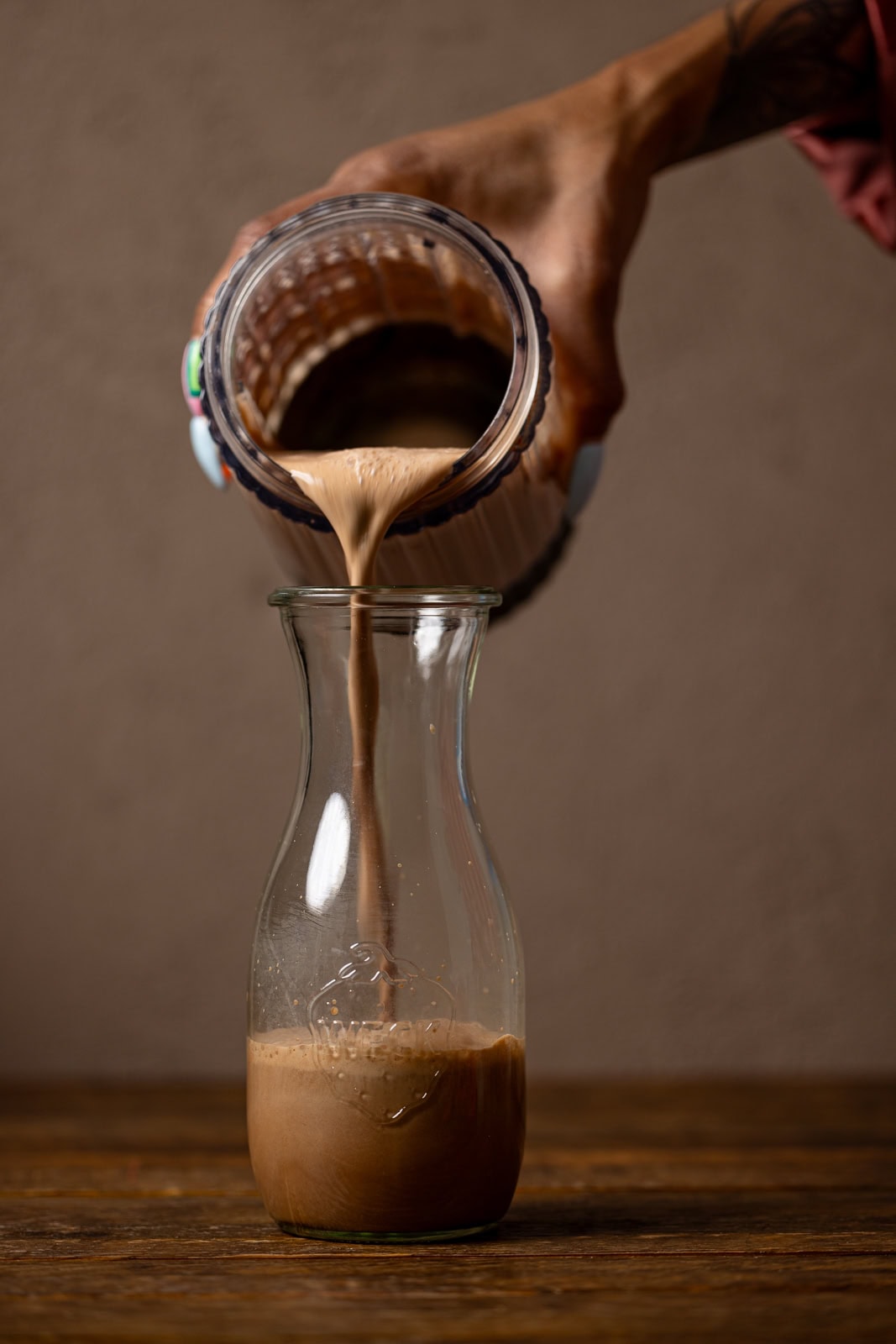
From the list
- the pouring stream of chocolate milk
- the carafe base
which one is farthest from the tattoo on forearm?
the carafe base

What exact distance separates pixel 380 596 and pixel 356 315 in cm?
24

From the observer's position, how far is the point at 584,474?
70cm

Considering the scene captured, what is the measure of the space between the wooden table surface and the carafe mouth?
0.30 m

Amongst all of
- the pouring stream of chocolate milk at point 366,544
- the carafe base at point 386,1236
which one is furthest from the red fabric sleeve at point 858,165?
the carafe base at point 386,1236

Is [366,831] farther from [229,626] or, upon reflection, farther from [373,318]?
[229,626]

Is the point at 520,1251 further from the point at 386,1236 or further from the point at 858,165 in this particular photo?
the point at 858,165

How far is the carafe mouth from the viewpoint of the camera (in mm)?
628

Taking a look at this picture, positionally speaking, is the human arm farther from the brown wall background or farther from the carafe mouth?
the brown wall background

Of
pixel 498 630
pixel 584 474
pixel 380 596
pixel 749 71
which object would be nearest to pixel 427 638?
pixel 380 596

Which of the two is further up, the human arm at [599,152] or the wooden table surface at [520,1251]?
the human arm at [599,152]

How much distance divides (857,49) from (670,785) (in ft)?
3.33

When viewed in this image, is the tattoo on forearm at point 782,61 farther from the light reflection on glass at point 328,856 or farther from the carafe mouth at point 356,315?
the light reflection on glass at point 328,856

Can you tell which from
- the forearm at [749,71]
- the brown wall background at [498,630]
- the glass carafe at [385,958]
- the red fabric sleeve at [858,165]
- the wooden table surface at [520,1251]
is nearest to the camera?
the wooden table surface at [520,1251]

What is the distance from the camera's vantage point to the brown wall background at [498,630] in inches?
68.9
